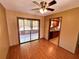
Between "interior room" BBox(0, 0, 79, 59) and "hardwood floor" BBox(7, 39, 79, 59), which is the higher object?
"interior room" BBox(0, 0, 79, 59)

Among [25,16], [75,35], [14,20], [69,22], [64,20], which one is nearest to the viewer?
[75,35]

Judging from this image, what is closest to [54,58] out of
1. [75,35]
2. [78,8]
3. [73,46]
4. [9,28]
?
[73,46]

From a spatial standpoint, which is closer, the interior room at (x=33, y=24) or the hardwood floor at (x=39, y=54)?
the interior room at (x=33, y=24)

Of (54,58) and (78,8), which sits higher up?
(78,8)

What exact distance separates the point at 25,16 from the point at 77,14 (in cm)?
326

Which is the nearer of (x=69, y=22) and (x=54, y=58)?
(x=54, y=58)

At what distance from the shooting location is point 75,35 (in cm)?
259

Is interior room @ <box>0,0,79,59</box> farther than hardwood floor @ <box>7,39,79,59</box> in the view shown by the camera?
No

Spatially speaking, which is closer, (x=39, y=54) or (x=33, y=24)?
(x=39, y=54)

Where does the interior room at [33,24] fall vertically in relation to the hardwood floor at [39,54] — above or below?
above

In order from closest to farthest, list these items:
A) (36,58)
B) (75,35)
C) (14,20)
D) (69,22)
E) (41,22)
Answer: (36,58) < (75,35) < (69,22) < (14,20) < (41,22)

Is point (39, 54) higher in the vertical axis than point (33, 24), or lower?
lower

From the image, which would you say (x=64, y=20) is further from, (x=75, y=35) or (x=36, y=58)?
(x=36, y=58)

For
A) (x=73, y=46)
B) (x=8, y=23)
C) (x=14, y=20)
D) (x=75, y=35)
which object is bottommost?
(x=73, y=46)
